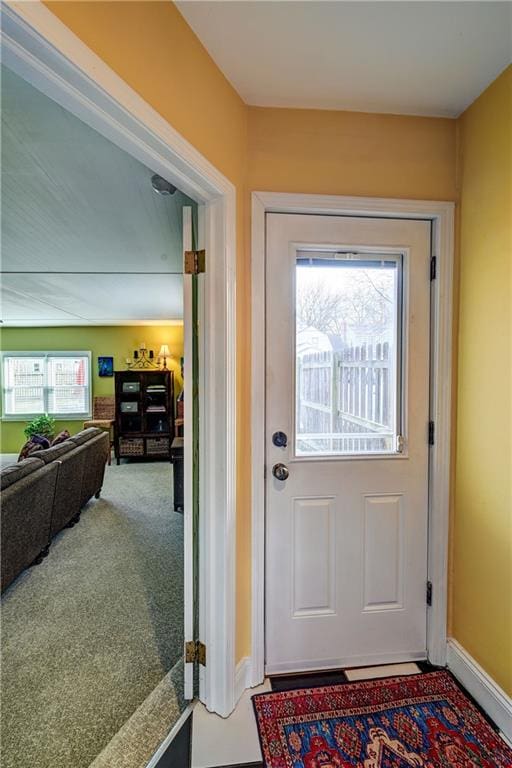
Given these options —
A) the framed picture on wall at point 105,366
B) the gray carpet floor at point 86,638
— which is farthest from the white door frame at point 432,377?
→ the framed picture on wall at point 105,366

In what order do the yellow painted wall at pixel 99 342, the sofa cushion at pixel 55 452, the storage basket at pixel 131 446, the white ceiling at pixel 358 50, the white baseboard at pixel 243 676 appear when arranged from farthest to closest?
1. the yellow painted wall at pixel 99 342
2. the storage basket at pixel 131 446
3. the sofa cushion at pixel 55 452
4. the white baseboard at pixel 243 676
5. the white ceiling at pixel 358 50

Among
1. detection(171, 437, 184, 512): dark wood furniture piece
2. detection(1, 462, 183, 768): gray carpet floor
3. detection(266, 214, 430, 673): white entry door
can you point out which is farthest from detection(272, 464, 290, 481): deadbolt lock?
detection(171, 437, 184, 512): dark wood furniture piece

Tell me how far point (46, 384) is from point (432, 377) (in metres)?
6.63

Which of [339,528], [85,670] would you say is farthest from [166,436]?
[339,528]

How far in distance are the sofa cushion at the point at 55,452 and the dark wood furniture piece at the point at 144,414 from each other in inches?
91.7

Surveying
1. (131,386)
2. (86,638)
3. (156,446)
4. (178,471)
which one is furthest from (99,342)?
(86,638)

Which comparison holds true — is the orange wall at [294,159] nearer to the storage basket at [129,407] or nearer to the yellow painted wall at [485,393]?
the yellow painted wall at [485,393]

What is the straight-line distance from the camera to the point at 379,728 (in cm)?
127

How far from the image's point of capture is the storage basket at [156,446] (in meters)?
5.62

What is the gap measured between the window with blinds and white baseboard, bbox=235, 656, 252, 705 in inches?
223

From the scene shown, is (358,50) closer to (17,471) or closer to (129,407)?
(17,471)

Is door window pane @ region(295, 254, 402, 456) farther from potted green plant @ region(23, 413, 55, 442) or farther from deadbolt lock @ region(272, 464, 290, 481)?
potted green plant @ region(23, 413, 55, 442)

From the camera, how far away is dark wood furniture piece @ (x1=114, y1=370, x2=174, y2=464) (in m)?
5.59

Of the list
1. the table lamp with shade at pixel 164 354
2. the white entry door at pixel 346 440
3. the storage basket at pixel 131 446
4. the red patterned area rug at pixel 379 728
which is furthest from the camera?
the table lamp with shade at pixel 164 354
